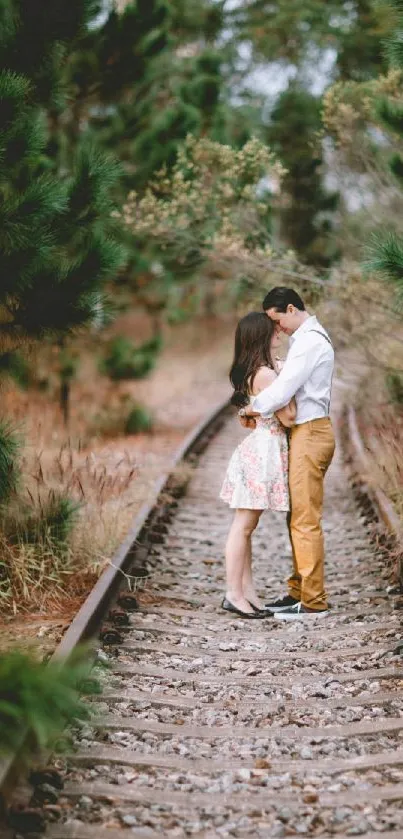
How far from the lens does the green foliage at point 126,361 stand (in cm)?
1368

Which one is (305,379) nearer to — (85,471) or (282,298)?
(282,298)

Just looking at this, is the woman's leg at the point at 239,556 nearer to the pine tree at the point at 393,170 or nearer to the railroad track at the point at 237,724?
the railroad track at the point at 237,724

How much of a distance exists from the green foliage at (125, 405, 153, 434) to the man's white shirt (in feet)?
24.5

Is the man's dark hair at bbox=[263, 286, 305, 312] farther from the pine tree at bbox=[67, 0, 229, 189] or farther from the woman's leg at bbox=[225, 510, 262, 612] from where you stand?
the pine tree at bbox=[67, 0, 229, 189]

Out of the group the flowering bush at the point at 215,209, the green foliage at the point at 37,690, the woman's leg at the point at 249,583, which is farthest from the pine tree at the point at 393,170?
the green foliage at the point at 37,690

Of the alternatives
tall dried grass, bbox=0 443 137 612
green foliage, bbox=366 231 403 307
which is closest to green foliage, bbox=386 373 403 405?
tall dried grass, bbox=0 443 137 612

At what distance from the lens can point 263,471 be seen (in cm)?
591

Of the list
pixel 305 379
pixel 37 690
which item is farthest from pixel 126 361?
pixel 37 690

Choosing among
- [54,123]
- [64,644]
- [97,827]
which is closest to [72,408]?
[54,123]

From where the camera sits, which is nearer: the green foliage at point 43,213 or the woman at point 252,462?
the green foliage at point 43,213

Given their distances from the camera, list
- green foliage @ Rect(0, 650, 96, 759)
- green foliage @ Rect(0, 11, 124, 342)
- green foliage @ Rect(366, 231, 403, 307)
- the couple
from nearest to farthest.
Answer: green foliage @ Rect(0, 650, 96, 759)
green foliage @ Rect(366, 231, 403, 307)
green foliage @ Rect(0, 11, 124, 342)
the couple

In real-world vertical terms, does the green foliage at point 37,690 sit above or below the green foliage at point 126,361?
below

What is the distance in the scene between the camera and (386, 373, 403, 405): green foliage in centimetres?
989

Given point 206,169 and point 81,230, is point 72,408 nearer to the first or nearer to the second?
point 206,169
